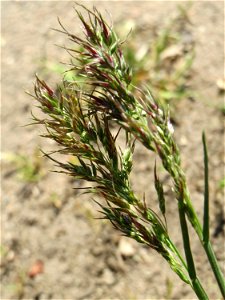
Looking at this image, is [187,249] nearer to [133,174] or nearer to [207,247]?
[207,247]

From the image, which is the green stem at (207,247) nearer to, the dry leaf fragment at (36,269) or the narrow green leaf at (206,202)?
the narrow green leaf at (206,202)

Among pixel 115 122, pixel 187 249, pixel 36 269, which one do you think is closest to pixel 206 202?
pixel 187 249

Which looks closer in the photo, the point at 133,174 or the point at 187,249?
the point at 187,249

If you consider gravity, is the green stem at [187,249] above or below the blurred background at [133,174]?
below

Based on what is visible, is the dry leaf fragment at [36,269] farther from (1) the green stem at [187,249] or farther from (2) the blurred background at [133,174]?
(1) the green stem at [187,249]

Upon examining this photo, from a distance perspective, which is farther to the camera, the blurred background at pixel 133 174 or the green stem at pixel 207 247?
the blurred background at pixel 133 174

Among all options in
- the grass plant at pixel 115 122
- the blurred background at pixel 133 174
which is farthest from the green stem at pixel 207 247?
the blurred background at pixel 133 174

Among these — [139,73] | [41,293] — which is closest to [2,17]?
[139,73]

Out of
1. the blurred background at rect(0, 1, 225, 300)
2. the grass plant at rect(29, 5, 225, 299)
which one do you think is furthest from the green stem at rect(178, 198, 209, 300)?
the blurred background at rect(0, 1, 225, 300)

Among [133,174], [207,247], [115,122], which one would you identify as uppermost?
[133,174]
